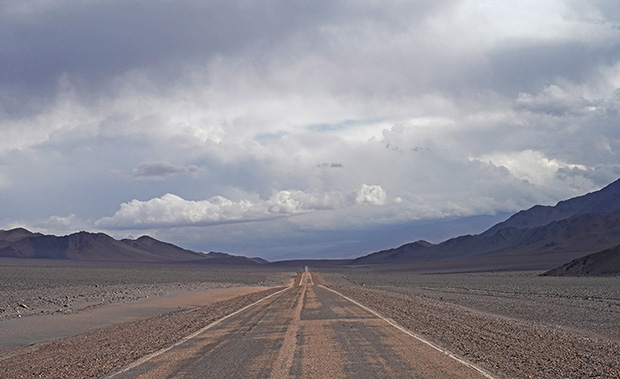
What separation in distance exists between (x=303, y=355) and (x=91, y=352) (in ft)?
16.4

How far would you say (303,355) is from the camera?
12.3 m

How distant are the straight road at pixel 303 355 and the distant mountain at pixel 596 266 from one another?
68162mm

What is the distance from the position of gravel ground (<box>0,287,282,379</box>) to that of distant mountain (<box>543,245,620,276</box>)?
6999cm

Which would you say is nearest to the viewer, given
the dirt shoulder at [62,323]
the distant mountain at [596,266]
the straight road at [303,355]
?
the straight road at [303,355]

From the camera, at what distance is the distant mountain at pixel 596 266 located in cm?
7731

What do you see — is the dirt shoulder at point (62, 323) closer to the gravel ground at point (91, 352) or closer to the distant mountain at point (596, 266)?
the gravel ground at point (91, 352)

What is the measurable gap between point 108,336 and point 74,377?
6.49 metres

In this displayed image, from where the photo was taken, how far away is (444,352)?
1240cm

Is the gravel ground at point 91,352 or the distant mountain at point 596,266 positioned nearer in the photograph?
the gravel ground at point 91,352

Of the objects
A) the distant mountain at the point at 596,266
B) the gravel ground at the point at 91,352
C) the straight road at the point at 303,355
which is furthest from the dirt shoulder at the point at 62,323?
the distant mountain at the point at 596,266

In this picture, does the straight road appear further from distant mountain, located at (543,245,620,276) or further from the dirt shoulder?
distant mountain, located at (543,245,620,276)

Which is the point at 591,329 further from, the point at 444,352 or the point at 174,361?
the point at 174,361

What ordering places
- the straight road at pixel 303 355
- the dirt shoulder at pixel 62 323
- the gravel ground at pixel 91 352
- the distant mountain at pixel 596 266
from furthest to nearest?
the distant mountain at pixel 596 266
the dirt shoulder at pixel 62 323
the gravel ground at pixel 91 352
the straight road at pixel 303 355

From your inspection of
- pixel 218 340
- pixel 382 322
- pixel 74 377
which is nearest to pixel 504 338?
pixel 382 322
